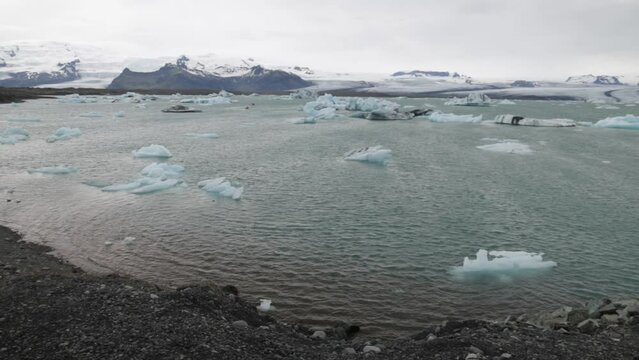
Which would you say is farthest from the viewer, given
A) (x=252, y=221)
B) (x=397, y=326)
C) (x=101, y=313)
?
(x=252, y=221)

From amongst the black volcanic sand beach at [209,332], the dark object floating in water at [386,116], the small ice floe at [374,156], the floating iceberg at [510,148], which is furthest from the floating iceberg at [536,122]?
the black volcanic sand beach at [209,332]

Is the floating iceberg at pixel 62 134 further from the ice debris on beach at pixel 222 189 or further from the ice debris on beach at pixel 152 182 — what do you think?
the ice debris on beach at pixel 222 189

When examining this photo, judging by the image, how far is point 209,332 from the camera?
752cm

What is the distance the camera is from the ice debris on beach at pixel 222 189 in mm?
19359

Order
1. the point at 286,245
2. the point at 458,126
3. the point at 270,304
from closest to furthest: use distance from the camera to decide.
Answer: the point at 270,304 < the point at 286,245 < the point at 458,126

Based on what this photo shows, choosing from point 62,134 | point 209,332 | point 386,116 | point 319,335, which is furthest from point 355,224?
point 386,116

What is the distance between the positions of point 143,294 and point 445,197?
13.6m

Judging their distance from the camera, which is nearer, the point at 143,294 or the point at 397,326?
the point at 143,294

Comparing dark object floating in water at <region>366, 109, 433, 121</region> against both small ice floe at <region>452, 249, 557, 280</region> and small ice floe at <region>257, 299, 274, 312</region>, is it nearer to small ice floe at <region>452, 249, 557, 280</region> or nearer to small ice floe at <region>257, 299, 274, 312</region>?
small ice floe at <region>452, 249, 557, 280</region>

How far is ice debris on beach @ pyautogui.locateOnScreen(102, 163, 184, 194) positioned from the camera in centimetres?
2003

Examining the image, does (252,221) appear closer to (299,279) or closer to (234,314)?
(299,279)

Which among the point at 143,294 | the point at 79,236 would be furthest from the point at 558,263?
the point at 79,236

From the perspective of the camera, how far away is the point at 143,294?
897cm

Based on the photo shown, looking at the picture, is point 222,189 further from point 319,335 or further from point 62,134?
point 62,134
